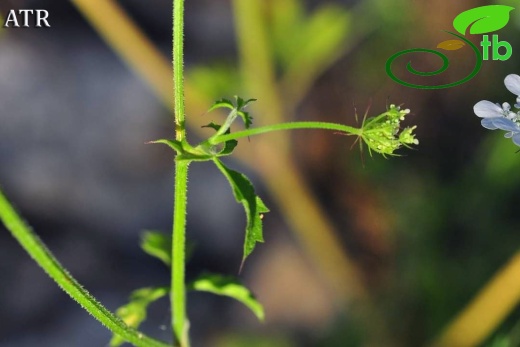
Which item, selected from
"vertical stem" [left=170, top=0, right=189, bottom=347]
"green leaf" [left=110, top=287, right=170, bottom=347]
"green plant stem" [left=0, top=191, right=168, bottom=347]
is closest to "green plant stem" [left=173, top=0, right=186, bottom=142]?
"vertical stem" [left=170, top=0, right=189, bottom=347]

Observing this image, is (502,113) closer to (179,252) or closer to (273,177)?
(179,252)

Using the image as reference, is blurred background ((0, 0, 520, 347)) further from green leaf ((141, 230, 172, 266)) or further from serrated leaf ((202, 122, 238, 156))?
serrated leaf ((202, 122, 238, 156))

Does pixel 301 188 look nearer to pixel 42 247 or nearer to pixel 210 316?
pixel 210 316

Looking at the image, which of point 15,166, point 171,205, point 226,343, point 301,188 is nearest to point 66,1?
point 15,166

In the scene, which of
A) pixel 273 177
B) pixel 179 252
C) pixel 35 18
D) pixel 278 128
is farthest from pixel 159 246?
pixel 35 18

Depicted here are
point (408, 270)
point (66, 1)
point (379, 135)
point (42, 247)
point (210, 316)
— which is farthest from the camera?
point (66, 1)

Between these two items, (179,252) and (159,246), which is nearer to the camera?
(179,252)
